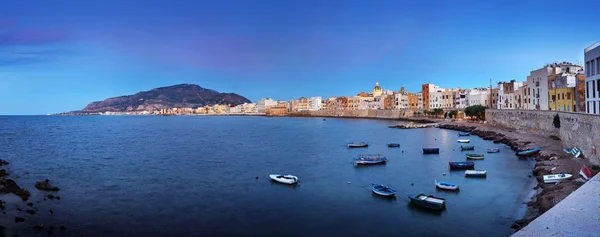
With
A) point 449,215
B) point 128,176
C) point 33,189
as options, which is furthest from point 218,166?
point 449,215

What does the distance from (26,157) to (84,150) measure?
8.29 m

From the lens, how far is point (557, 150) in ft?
110

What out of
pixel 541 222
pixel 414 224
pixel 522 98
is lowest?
pixel 414 224

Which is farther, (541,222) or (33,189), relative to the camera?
(33,189)

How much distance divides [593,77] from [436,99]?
85881mm

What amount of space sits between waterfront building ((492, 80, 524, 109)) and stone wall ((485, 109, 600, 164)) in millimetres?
11556

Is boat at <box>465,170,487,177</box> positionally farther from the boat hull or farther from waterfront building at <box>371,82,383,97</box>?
waterfront building at <box>371,82,383,97</box>

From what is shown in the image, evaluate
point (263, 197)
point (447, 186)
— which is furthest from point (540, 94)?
point (263, 197)

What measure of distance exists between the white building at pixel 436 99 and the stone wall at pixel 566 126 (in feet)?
170

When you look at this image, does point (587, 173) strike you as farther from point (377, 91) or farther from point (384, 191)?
point (377, 91)

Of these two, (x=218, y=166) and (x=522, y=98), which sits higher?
(x=522, y=98)

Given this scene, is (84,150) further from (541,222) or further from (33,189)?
(541,222)

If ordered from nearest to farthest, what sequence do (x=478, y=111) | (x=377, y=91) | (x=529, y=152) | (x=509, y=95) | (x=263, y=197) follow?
(x=263, y=197) < (x=529, y=152) < (x=509, y=95) < (x=478, y=111) < (x=377, y=91)

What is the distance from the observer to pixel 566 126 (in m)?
34.4
